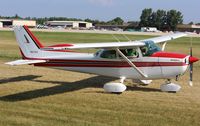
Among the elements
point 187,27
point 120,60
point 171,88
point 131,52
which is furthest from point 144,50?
point 187,27

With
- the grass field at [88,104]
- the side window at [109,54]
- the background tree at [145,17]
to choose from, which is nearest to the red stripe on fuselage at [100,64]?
the side window at [109,54]

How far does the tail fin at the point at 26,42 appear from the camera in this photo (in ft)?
45.1

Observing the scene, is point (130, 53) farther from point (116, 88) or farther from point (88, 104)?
point (88, 104)

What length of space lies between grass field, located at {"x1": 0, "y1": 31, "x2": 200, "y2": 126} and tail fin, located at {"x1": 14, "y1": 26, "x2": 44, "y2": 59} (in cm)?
105

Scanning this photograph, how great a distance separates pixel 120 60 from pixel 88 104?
9.29ft

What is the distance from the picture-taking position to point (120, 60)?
1255cm

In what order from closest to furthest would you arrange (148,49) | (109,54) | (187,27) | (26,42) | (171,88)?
(171,88), (148,49), (109,54), (26,42), (187,27)

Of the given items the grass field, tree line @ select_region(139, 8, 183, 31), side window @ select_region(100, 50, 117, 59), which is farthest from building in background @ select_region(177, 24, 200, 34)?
side window @ select_region(100, 50, 117, 59)

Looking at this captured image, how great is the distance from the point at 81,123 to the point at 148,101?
2972 mm

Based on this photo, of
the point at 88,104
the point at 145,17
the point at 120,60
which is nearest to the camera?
Result: the point at 88,104

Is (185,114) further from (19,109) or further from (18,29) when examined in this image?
(18,29)

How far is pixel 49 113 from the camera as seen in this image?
908 centimetres

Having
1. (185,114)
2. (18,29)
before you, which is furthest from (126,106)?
(18,29)

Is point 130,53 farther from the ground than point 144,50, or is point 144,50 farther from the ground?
point 144,50
